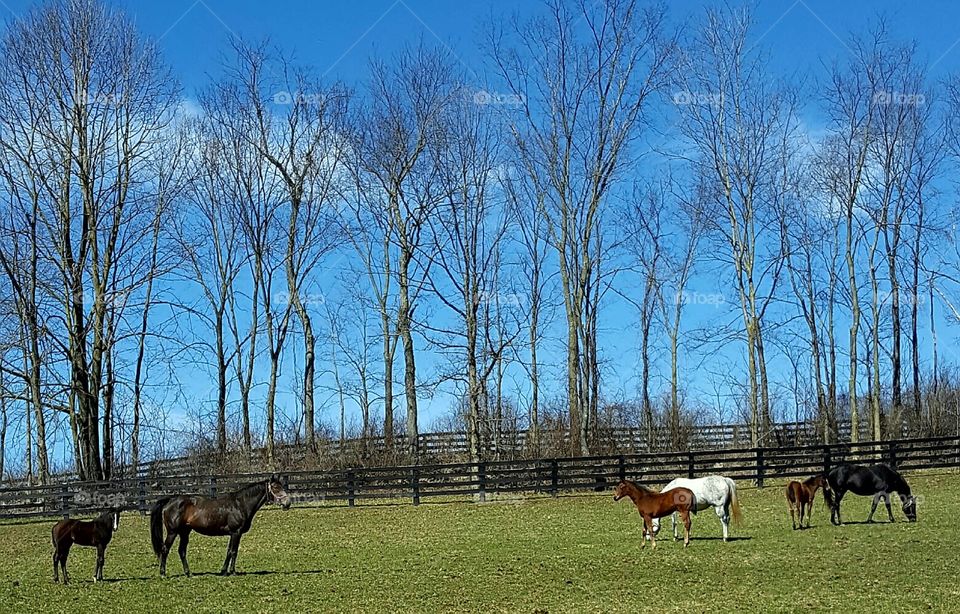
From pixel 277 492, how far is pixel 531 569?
3.76 m

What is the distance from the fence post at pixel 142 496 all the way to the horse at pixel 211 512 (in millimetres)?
14527

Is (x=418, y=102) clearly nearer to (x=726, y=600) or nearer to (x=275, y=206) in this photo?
(x=275, y=206)

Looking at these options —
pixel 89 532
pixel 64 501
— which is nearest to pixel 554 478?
pixel 64 501

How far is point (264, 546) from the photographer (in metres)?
19.4

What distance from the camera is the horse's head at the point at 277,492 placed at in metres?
14.2

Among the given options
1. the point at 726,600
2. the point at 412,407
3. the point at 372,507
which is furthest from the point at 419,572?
the point at 412,407

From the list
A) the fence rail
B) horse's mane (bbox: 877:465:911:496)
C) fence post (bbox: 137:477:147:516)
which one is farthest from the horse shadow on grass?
the fence rail

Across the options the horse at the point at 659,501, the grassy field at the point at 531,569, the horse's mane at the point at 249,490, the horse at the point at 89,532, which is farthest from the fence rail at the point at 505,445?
the horse at the point at 89,532

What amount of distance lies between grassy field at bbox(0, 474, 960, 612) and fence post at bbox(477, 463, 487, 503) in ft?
16.8

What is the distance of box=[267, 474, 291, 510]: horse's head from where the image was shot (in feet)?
46.5

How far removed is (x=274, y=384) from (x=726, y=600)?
27.9 metres

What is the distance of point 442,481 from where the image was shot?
3034cm

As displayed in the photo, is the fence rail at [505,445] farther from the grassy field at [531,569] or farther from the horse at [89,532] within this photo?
the horse at [89,532]

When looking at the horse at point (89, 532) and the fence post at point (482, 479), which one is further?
the fence post at point (482, 479)
